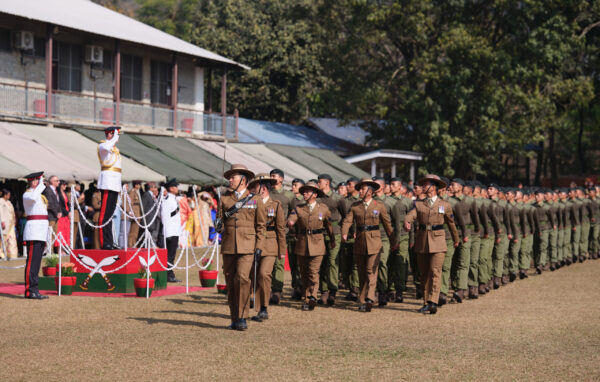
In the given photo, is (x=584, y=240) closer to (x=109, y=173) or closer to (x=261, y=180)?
(x=109, y=173)

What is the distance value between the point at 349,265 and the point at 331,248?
3.73 ft

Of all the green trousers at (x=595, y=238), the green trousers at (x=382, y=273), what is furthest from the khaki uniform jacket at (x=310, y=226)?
the green trousers at (x=595, y=238)

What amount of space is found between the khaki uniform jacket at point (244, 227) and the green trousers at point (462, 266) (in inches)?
199

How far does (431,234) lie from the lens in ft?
43.0

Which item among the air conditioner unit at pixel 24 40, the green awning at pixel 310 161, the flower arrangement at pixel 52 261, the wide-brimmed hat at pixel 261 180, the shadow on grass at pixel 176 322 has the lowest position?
the shadow on grass at pixel 176 322

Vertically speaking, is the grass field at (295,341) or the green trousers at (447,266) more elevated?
the green trousers at (447,266)

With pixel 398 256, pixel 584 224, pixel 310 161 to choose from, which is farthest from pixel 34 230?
pixel 310 161

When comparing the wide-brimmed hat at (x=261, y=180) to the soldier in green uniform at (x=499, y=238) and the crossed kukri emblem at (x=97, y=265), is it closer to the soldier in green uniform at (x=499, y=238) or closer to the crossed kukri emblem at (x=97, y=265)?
the crossed kukri emblem at (x=97, y=265)

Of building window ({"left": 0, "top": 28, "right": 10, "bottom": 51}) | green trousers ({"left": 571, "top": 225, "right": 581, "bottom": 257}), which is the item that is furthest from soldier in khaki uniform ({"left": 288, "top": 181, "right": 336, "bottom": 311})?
building window ({"left": 0, "top": 28, "right": 10, "bottom": 51})

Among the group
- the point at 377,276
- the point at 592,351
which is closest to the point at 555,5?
the point at 377,276

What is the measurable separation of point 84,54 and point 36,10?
323 cm

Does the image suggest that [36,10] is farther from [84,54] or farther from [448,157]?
[448,157]

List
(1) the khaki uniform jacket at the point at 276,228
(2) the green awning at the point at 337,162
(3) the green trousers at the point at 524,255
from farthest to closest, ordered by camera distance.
Answer: (2) the green awning at the point at 337,162
(3) the green trousers at the point at 524,255
(1) the khaki uniform jacket at the point at 276,228

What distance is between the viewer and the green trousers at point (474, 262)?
15266 mm
